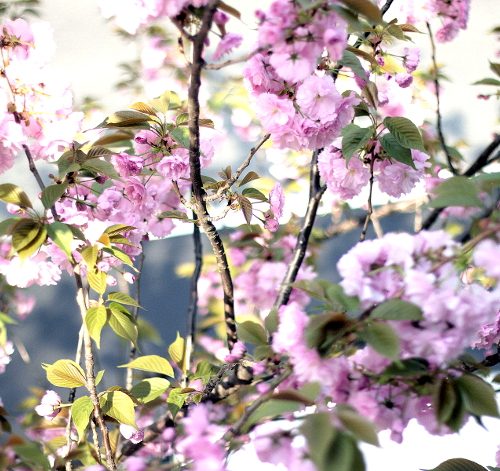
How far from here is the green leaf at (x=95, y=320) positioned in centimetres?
99

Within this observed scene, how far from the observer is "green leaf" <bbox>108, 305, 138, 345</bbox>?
3.40ft

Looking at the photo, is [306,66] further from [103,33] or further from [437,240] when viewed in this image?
[103,33]

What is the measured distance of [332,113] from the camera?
100cm

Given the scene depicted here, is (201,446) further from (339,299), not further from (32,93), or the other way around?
(32,93)

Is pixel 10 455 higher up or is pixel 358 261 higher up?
pixel 358 261

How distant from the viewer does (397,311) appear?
63 centimetres

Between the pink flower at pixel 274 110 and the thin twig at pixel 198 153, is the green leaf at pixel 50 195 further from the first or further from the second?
the pink flower at pixel 274 110

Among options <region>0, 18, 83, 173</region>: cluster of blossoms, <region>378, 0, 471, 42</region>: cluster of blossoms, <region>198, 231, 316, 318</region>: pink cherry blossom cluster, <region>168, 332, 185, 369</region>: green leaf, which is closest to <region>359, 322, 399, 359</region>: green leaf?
<region>0, 18, 83, 173</region>: cluster of blossoms

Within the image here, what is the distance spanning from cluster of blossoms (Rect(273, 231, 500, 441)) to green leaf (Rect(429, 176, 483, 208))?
0.14ft

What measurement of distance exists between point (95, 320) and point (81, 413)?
119 millimetres

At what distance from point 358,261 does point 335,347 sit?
0.08 meters

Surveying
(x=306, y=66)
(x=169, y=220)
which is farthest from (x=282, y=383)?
(x=169, y=220)

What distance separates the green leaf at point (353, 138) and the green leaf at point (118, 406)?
0.43 meters

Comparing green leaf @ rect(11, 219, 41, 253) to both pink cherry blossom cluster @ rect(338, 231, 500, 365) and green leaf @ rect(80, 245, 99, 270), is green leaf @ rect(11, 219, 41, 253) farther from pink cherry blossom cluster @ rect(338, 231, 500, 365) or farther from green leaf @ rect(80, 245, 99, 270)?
pink cherry blossom cluster @ rect(338, 231, 500, 365)
